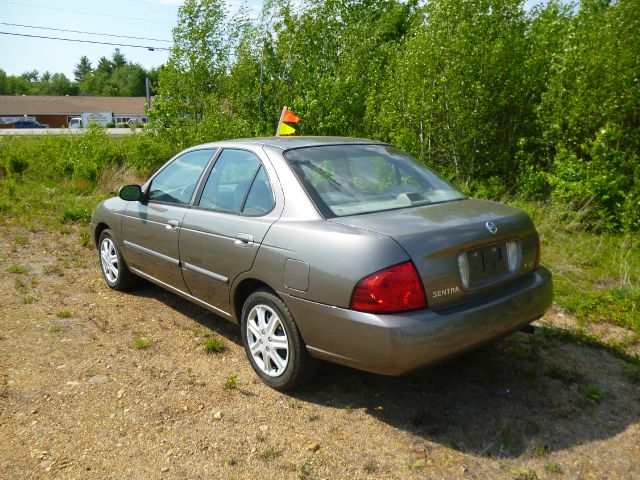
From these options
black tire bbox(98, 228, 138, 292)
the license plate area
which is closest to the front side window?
black tire bbox(98, 228, 138, 292)

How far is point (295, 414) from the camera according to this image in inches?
142

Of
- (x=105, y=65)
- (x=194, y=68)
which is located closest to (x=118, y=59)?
(x=105, y=65)

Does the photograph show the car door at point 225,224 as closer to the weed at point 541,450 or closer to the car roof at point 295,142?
the car roof at point 295,142

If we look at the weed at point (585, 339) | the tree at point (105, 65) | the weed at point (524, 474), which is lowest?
the weed at point (524, 474)

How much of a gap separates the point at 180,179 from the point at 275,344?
197 centimetres

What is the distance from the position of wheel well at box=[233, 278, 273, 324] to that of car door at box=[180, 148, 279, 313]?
0.08m

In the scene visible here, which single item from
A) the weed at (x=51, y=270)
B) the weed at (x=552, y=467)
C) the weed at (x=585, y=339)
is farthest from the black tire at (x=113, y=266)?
the weed at (x=552, y=467)

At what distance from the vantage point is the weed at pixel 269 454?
10.3 feet

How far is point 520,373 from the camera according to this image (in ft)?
13.2

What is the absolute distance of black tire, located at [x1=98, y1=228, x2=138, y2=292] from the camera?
5918mm

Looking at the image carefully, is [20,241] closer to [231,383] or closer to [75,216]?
[75,216]

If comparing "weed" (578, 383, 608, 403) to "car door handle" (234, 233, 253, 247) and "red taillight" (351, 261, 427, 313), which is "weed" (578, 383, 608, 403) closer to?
"red taillight" (351, 261, 427, 313)

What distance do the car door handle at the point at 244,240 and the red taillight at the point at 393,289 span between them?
1016mm

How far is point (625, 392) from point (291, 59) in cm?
1176
